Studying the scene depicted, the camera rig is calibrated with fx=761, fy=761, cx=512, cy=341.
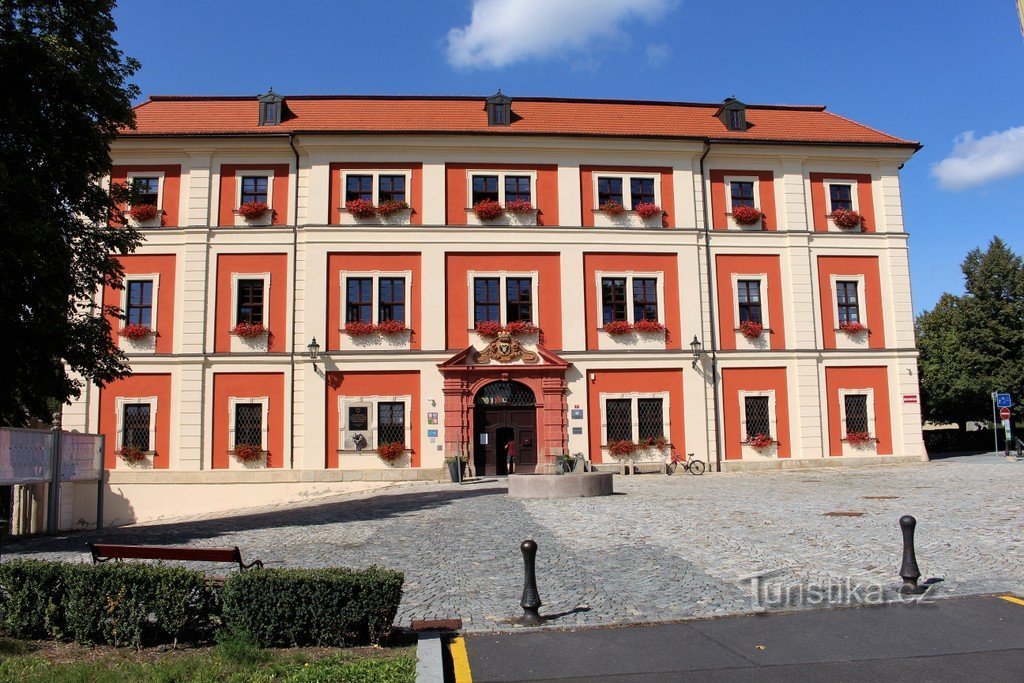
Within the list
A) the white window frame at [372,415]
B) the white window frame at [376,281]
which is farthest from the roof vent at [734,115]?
the white window frame at [372,415]

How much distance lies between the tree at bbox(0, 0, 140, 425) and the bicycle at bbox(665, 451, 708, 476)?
17.8 metres

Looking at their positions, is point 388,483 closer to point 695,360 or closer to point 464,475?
point 464,475

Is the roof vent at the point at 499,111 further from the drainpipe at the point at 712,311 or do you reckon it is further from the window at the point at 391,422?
the window at the point at 391,422

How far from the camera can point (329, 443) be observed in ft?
84.2

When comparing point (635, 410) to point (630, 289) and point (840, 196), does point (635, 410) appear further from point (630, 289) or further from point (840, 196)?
point (840, 196)

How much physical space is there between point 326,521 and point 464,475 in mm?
9722

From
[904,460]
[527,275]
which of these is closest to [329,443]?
[527,275]

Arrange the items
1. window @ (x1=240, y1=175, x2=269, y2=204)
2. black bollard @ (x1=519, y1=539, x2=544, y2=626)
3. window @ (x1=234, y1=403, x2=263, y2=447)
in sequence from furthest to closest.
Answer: window @ (x1=240, y1=175, x2=269, y2=204) < window @ (x1=234, y1=403, x2=263, y2=447) < black bollard @ (x1=519, y1=539, x2=544, y2=626)

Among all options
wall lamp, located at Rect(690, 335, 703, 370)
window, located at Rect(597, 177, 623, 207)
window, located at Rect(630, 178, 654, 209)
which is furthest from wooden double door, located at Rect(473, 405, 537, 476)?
window, located at Rect(630, 178, 654, 209)

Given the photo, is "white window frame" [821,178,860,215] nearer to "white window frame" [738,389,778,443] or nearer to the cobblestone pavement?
"white window frame" [738,389,778,443]

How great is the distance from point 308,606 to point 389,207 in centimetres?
2111

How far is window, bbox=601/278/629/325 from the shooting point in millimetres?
27359

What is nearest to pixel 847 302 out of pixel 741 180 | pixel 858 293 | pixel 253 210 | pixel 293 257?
pixel 858 293

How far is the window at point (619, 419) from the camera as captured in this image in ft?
87.8
